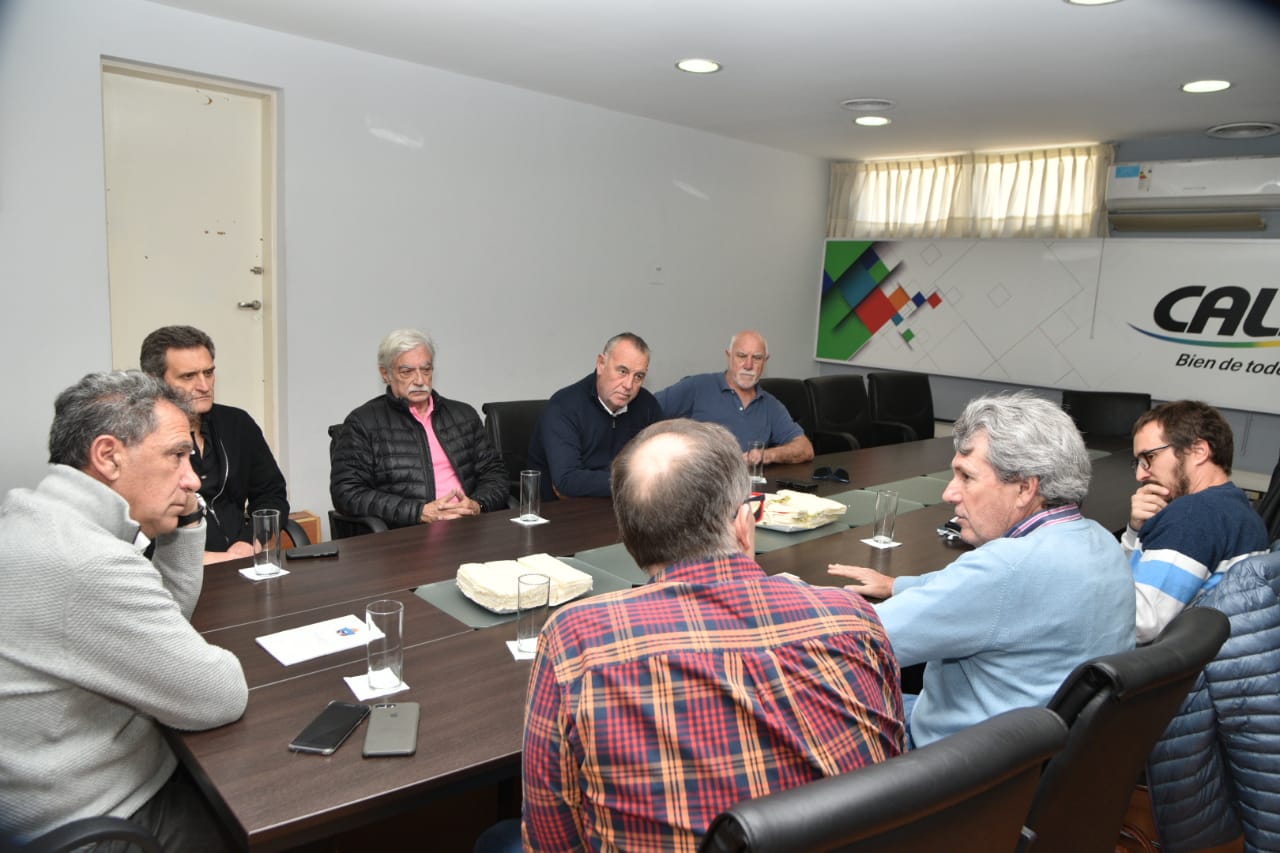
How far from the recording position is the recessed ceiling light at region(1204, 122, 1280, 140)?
4836mm

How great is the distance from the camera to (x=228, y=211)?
164 inches

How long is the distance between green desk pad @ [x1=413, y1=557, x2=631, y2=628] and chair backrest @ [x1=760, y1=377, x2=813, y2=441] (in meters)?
3.07

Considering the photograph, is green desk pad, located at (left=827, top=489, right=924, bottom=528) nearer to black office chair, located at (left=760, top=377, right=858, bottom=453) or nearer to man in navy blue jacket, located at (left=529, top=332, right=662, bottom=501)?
man in navy blue jacket, located at (left=529, top=332, right=662, bottom=501)

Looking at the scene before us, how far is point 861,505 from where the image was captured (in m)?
3.00

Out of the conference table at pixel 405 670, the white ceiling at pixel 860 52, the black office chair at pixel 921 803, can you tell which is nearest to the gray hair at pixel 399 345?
the conference table at pixel 405 670

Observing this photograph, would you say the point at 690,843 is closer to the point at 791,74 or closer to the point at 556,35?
the point at 556,35

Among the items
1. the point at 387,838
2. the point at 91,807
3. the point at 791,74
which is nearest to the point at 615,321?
the point at 791,74

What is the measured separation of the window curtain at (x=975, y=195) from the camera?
5.84 meters

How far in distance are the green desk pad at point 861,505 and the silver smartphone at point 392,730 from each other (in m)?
1.68

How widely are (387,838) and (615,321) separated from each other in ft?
14.0

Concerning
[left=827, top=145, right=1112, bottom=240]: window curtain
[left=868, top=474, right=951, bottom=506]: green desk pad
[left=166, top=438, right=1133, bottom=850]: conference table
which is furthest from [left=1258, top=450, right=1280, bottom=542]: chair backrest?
[left=827, top=145, right=1112, bottom=240]: window curtain

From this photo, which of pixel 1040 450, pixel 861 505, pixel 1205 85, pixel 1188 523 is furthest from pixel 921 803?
pixel 1205 85

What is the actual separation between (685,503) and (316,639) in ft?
3.19

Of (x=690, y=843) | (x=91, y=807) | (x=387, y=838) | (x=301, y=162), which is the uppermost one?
(x=301, y=162)
